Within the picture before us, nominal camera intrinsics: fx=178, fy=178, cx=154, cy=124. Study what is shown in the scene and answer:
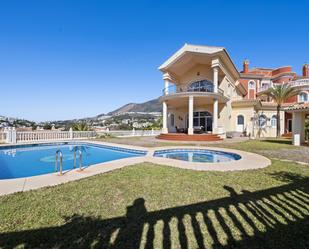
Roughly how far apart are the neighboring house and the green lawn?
1349 centimetres

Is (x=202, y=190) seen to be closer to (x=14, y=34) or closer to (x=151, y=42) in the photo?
(x=14, y=34)

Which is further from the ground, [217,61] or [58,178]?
[217,61]

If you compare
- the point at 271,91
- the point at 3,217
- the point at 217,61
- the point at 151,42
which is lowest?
the point at 3,217

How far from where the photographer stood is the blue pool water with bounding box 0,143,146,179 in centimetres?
804

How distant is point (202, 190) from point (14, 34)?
62.2 feet

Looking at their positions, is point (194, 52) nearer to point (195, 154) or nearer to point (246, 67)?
point (195, 154)

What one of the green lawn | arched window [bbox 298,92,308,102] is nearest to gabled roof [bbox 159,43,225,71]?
the green lawn

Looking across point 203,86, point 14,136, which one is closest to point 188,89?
point 203,86

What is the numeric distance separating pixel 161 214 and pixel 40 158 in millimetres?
10709

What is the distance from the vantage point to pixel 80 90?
35.0 meters

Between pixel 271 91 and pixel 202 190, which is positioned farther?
pixel 271 91

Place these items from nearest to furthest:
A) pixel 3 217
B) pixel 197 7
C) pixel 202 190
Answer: pixel 3 217, pixel 202 190, pixel 197 7

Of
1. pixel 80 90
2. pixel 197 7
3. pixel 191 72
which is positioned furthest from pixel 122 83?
pixel 197 7

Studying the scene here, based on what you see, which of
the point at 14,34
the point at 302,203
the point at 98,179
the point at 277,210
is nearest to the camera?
the point at 277,210
